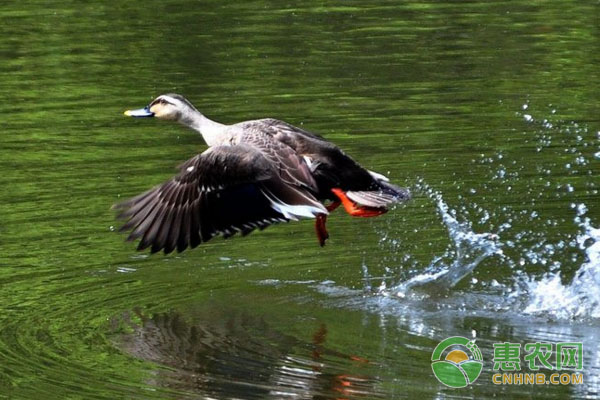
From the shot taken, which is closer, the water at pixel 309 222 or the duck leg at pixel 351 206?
the water at pixel 309 222

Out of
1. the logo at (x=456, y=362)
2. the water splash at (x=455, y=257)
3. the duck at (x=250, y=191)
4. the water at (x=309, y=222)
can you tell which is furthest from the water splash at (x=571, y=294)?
the duck at (x=250, y=191)

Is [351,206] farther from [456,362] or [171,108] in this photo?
[171,108]

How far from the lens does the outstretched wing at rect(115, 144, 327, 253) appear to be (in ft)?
30.1

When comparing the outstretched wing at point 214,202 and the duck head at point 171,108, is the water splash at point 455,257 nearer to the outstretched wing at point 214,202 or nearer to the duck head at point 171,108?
the outstretched wing at point 214,202

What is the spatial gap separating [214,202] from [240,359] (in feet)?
4.15

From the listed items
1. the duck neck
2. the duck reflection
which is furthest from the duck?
the duck reflection

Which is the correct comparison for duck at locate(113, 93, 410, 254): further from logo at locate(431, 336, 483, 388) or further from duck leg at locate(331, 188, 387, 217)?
logo at locate(431, 336, 483, 388)

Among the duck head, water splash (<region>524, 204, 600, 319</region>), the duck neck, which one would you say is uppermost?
the duck head

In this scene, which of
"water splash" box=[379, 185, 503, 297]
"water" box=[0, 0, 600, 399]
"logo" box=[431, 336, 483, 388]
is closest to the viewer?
"logo" box=[431, 336, 483, 388]

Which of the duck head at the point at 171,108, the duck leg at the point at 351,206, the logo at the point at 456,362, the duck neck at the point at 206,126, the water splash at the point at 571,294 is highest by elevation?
the duck head at the point at 171,108

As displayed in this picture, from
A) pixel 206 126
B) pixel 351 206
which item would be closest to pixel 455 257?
pixel 351 206

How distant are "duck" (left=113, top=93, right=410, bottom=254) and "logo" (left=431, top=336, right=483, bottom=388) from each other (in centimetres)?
118

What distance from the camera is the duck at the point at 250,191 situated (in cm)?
920

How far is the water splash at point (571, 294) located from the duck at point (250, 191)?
1.13m
